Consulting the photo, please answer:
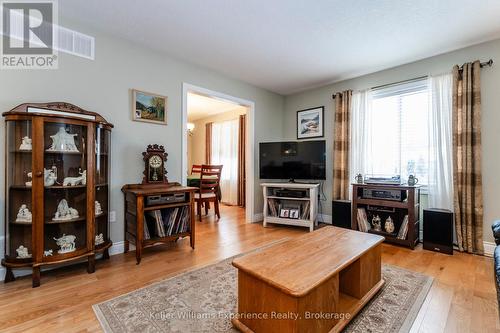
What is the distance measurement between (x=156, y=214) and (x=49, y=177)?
0.96m

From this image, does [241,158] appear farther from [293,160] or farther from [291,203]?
[291,203]

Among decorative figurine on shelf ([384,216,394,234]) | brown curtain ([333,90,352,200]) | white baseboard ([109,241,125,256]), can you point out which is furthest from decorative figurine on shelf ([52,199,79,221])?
decorative figurine on shelf ([384,216,394,234])

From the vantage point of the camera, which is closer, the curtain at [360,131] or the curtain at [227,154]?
the curtain at [360,131]

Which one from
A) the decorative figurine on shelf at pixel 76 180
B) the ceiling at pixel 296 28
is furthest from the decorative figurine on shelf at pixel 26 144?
the ceiling at pixel 296 28

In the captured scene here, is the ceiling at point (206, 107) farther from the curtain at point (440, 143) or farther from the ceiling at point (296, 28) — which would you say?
the curtain at point (440, 143)

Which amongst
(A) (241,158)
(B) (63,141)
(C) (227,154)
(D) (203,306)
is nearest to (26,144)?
(B) (63,141)

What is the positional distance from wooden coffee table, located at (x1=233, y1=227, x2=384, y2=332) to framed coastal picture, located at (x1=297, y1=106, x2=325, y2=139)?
2582mm

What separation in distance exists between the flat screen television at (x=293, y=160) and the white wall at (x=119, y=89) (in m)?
1.42

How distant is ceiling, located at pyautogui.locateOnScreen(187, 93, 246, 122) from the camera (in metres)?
4.90

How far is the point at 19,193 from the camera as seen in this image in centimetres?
189

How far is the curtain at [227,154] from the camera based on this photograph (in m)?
5.71

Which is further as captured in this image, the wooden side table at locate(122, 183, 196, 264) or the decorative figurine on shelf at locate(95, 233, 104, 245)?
the wooden side table at locate(122, 183, 196, 264)

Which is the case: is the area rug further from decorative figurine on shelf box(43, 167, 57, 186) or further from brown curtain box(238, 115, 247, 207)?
brown curtain box(238, 115, 247, 207)

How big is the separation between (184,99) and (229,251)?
2.00 meters
